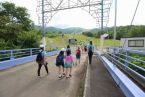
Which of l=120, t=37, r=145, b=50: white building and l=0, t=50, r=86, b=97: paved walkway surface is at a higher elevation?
l=120, t=37, r=145, b=50: white building

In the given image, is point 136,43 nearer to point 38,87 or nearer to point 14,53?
point 14,53

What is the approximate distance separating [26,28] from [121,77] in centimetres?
3251

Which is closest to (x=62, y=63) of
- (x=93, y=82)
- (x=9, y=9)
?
(x=93, y=82)

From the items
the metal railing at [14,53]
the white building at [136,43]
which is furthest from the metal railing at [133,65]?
the white building at [136,43]

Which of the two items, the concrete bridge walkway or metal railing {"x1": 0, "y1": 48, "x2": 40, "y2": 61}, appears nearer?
the concrete bridge walkway

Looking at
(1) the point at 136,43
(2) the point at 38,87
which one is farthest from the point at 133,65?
(1) the point at 136,43

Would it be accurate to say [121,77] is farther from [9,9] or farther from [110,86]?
[9,9]

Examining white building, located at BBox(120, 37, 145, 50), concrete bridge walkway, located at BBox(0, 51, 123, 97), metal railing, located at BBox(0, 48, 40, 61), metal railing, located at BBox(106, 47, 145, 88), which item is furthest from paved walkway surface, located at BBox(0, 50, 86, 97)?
white building, located at BBox(120, 37, 145, 50)

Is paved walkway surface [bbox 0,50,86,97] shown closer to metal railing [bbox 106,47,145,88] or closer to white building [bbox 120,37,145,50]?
metal railing [bbox 106,47,145,88]

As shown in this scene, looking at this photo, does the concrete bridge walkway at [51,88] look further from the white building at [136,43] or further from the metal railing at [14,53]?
the white building at [136,43]

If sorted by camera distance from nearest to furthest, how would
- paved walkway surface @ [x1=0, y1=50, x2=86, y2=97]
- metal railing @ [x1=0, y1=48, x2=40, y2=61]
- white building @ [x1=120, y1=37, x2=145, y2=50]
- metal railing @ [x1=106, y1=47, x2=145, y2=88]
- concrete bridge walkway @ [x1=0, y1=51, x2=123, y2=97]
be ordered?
1. metal railing @ [x1=106, y1=47, x2=145, y2=88]
2. concrete bridge walkway @ [x1=0, y1=51, x2=123, y2=97]
3. paved walkway surface @ [x1=0, y1=50, x2=86, y2=97]
4. metal railing @ [x1=0, y1=48, x2=40, y2=61]
5. white building @ [x1=120, y1=37, x2=145, y2=50]

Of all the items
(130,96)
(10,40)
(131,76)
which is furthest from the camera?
(10,40)

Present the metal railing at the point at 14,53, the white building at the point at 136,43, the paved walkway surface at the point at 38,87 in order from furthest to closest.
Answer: the white building at the point at 136,43 < the metal railing at the point at 14,53 < the paved walkway surface at the point at 38,87

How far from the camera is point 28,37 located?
3325 centimetres
